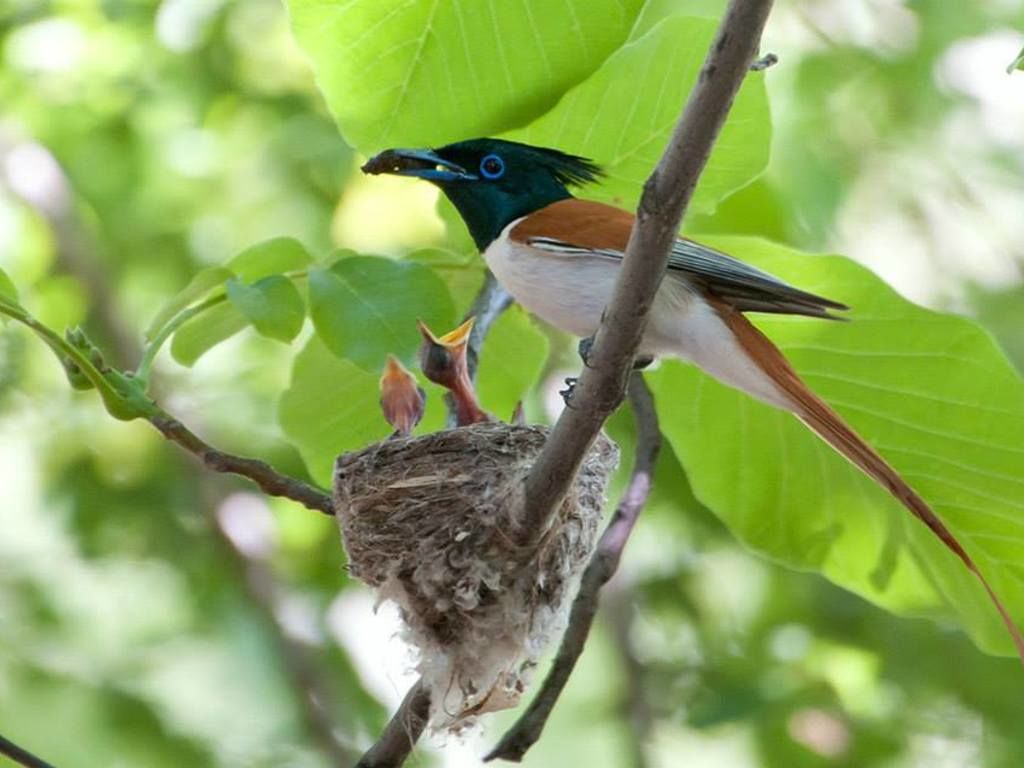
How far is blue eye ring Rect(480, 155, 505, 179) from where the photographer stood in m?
3.48

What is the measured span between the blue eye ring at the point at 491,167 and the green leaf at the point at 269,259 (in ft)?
2.19

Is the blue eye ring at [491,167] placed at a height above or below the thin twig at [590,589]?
above

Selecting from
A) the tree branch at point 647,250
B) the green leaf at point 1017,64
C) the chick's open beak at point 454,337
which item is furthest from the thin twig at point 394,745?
the green leaf at point 1017,64

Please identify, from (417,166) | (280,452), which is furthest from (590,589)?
(280,452)

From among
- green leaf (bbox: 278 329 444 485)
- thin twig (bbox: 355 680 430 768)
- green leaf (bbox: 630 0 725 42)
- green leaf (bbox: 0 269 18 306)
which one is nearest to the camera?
green leaf (bbox: 0 269 18 306)

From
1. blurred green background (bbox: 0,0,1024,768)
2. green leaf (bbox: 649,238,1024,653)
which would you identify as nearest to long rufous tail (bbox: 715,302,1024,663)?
green leaf (bbox: 649,238,1024,653)

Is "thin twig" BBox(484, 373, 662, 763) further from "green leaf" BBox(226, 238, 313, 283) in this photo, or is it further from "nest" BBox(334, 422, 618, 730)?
"green leaf" BBox(226, 238, 313, 283)

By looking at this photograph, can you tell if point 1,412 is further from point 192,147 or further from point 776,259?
point 776,259

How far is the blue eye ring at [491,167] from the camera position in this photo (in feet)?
11.4

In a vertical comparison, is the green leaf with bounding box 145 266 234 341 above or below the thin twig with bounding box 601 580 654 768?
below

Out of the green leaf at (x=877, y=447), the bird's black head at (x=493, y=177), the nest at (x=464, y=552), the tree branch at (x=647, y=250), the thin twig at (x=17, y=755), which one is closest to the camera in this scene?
the tree branch at (x=647, y=250)

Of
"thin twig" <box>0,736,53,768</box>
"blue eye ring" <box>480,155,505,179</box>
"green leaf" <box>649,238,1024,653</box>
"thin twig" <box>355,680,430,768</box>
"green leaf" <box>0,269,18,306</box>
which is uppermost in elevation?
"blue eye ring" <box>480,155,505,179</box>

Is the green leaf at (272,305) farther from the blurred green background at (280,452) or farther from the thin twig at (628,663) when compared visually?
the thin twig at (628,663)

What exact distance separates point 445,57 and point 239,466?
0.85 meters
